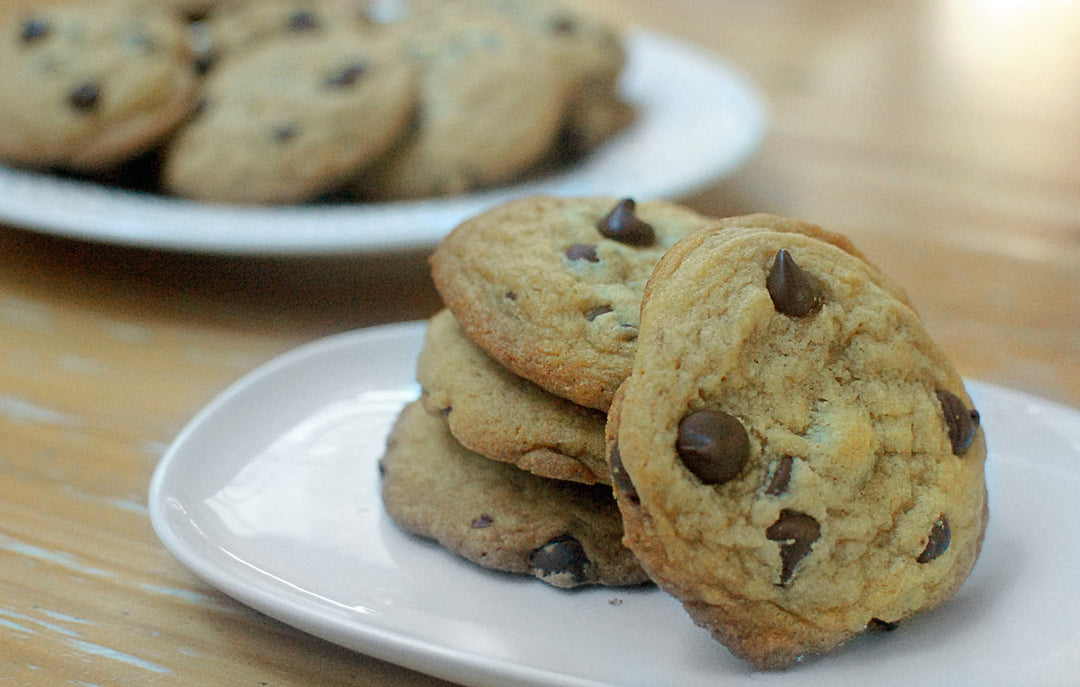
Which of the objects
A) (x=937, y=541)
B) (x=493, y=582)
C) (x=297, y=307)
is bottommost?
(x=297, y=307)

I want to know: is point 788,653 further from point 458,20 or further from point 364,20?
point 364,20

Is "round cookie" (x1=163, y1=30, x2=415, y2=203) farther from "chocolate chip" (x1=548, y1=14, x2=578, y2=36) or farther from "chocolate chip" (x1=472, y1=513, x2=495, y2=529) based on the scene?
"chocolate chip" (x1=472, y1=513, x2=495, y2=529)

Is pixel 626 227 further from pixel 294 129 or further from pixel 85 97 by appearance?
pixel 85 97

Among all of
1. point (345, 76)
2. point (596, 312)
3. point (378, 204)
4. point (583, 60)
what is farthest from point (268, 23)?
point (596, 312)

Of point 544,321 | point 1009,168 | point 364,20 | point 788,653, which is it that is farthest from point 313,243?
point 1009,168

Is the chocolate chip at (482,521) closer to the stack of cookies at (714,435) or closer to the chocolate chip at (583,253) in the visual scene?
the stack of cookies at (714,435)

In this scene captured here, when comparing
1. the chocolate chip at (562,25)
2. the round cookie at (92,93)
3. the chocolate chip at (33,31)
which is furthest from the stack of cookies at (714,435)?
the chocolate chip at (33,31)
